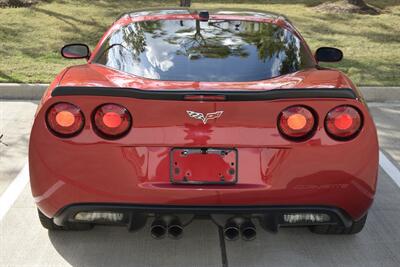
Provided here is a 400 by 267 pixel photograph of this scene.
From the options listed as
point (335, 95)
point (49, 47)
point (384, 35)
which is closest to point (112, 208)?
point (335, 95)

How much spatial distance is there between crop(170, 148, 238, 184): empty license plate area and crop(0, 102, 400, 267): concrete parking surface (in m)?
0.70

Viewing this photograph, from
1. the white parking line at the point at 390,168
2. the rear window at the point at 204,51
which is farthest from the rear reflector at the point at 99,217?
the white parking line at the point at 390,168

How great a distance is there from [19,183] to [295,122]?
2652mm

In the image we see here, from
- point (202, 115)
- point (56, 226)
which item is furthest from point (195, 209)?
point (56, 226)

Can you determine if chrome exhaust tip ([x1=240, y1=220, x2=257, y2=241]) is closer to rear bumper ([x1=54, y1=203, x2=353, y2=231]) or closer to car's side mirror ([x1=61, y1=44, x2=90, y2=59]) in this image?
rear bumper ([x1=54, y1=203, x2=353, y2=231])

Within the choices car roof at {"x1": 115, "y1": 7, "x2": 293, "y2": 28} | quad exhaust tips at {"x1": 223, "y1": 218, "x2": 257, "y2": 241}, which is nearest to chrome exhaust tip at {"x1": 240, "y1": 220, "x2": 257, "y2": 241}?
quad exhaust tips at {"x1": 223, "y1": 218, "x2": 257, "y2": 241}

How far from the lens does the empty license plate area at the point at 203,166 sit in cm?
308

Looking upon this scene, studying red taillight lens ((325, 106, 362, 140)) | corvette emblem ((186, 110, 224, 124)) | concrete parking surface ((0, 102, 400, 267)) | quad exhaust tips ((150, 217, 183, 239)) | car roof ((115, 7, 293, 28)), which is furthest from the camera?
car roof ((115, 7, 293, 28))

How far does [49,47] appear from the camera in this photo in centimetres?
994

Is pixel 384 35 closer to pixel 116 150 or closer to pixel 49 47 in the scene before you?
pixel 49 47

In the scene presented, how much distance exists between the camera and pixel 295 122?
309 cm

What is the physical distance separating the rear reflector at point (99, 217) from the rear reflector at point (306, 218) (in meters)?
0.95

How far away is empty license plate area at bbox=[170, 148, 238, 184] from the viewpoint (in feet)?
10.1

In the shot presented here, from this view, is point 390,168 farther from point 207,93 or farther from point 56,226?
point 56,226
